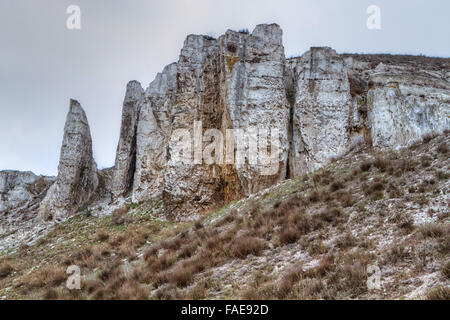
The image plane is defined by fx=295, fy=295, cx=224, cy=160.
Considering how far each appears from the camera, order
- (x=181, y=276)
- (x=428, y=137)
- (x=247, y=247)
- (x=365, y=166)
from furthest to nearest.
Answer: (x=428, y=137) < (x=365, y=166) < (x=247, y=247) < (x=181, y=276)

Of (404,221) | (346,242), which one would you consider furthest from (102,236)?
Result: (404,221)

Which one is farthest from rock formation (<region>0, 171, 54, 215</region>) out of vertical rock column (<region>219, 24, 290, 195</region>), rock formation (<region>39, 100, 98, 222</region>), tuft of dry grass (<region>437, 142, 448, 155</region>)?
tuft of dry grass (<region>437, 142, 448, 155</region>)

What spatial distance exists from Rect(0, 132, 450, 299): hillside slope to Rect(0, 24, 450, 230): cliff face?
2214mm

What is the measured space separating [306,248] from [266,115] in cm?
1022

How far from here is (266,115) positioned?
53.0ft

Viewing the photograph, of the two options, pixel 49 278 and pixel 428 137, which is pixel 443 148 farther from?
pixel 49 278

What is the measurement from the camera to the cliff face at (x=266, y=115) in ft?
48.6

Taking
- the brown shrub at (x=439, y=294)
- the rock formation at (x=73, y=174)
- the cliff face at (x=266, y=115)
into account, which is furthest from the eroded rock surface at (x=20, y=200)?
the brown shrub at (x=439, y=294)

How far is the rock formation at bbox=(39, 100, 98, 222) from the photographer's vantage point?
2327 centimetres

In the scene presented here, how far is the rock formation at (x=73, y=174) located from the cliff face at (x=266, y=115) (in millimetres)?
8483

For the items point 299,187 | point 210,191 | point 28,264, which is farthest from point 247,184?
point 28,264

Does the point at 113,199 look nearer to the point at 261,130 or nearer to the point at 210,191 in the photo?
the point at 210,191

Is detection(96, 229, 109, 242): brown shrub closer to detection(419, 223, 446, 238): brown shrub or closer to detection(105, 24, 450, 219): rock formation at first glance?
detection(105, 24, 450, 219): rock formation

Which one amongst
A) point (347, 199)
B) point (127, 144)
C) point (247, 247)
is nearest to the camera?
point (247, 247)
